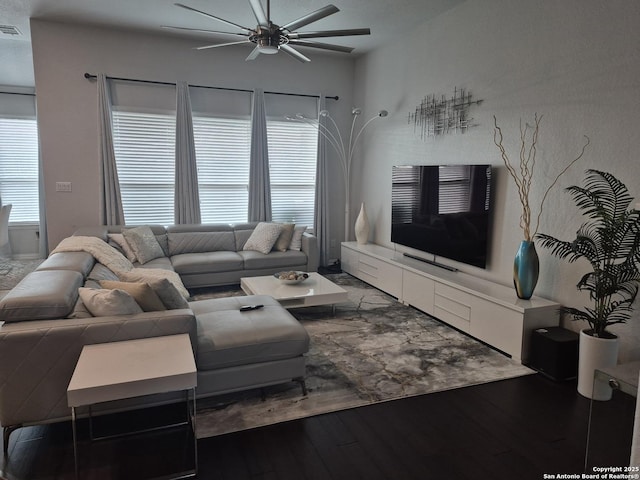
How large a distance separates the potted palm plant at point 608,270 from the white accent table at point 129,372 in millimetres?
2448

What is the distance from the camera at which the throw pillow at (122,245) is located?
483 cm

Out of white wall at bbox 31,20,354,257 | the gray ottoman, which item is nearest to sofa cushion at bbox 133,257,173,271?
white wall at bbox 31,20,354,257

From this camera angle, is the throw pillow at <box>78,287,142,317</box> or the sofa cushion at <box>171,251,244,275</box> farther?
the sofa cushion at <box>171,251,244,275</box>

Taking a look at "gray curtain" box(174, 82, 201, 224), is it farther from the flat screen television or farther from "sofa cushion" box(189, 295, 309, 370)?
"sofa cushion" box(189, 295, 309, 370)

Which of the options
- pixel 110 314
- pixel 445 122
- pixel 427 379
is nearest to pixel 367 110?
pixel 445 122

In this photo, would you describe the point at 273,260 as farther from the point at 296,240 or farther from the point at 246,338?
the point at 246,338

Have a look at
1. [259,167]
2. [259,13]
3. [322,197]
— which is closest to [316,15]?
[259,13]

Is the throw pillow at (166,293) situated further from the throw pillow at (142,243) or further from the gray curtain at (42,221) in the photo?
the gray curtain at (42,221)

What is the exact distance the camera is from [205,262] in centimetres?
501

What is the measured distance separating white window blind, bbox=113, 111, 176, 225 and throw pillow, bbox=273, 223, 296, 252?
153 centimetres

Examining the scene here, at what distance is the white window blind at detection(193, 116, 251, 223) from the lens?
5.88 metres

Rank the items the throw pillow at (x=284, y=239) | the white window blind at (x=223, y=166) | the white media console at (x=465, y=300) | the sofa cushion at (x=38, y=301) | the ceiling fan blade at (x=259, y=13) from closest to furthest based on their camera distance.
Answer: the sofa cushion at (x=38, y=301)
the ceiling fan blade at (x=259, y=13)
the white media console at (x=465, y=300)
the throw pillow at (x=284, y=239)
the white window blind at (x=223, y=166)

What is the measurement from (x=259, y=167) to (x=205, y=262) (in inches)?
66.6

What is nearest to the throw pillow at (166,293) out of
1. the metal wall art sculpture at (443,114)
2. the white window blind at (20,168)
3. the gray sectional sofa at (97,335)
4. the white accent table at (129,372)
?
the gray sectional sofa at (97,335)
